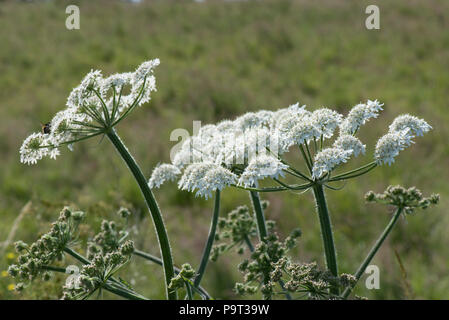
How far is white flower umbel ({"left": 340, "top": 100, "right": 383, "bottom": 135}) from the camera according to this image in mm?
2131

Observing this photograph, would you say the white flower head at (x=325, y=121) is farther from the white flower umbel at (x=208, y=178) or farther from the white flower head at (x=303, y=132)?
the white flower umbel at (x=208, y=178)

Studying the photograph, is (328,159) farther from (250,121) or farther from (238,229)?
(238,229)

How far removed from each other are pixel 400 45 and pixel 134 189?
46.8ft

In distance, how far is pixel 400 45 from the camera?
18.2 m

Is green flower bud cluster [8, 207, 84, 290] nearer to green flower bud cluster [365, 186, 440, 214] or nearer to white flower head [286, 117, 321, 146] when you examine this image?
white flower head [286, 117, 321, 146]

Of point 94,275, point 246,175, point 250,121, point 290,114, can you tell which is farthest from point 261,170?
point 94,275

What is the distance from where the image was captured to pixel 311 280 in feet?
6.09

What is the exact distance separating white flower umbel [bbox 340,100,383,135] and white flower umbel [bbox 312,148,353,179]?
9.5 inches

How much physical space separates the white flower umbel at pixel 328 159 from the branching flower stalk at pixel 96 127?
78cm

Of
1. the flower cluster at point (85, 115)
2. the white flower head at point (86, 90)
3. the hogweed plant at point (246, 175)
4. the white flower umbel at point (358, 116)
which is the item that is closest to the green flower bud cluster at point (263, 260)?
the hogweed plant at point (246, 175)

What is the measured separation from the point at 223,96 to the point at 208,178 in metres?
12.0

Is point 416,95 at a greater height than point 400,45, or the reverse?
point 400,45

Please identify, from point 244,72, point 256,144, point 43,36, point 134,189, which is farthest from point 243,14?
point 256,144
